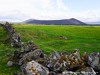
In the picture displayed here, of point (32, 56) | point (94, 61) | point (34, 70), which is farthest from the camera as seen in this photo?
point (32, 56)

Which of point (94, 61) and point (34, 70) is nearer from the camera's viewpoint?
point (34, 70)

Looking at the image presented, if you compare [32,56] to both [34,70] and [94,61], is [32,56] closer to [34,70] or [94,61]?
[94,61]

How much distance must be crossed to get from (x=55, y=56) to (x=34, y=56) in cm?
887

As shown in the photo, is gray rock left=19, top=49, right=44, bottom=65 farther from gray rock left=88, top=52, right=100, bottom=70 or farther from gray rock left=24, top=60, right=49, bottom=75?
gray rock left=24, top=60, right=49, bottom=75

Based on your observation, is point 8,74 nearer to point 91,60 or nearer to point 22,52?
point 22,52

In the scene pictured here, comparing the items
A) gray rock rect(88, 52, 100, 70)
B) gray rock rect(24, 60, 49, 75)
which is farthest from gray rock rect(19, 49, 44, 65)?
gray rock rect(24, 60, 49, 75)

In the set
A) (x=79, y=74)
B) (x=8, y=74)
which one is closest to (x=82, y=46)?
(x=8, y=74)

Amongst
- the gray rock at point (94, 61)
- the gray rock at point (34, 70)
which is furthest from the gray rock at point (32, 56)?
the gray rock at point (34, 70)

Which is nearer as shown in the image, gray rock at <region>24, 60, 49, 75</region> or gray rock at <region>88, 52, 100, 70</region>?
gray rock at <region>24, 60, 49, 75</region>

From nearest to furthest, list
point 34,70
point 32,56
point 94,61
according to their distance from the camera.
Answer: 1. point 34,70
2. point 94,61
3. point 32,56

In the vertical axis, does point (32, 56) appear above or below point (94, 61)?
below

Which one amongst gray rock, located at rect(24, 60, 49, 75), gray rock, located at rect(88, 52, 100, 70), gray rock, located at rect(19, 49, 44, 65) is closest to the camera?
gray rock, located at rect(24, 60, 49, 75)

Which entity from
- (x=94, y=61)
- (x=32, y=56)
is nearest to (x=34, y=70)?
(x=94, y=61)

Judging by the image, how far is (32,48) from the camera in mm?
49312
